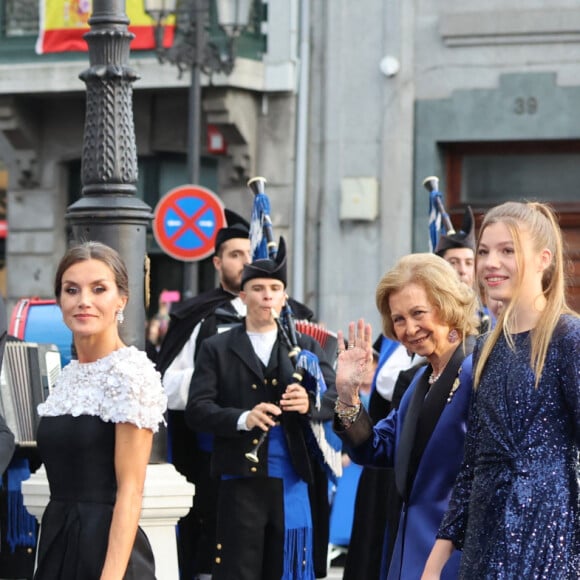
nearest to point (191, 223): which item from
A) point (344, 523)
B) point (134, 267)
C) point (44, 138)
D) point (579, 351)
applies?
point (344, 523)

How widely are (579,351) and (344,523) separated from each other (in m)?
8.22

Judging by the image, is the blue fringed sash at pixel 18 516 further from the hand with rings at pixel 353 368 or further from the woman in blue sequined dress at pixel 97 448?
the woman in blue sequined dress at pixel 97 448

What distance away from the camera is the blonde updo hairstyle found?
18.7ft

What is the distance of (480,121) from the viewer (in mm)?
18391

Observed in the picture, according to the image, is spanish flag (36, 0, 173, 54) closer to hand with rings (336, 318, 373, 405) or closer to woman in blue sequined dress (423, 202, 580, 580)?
hand with rings (336, 318, 373, 405)

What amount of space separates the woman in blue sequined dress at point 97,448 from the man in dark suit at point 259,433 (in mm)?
3039

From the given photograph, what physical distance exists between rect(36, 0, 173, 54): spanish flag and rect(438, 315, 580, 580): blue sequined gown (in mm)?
15512

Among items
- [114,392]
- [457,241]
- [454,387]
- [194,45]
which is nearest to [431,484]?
[454,387]

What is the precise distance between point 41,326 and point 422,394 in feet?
15.3

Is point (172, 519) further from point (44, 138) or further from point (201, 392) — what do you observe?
point (44, 138)

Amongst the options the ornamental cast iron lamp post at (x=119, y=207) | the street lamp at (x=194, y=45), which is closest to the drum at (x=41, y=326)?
the ornamental cast iron lamp post at (x=119, y=207)

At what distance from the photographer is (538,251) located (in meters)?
4.84

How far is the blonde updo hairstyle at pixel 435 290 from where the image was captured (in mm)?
5715

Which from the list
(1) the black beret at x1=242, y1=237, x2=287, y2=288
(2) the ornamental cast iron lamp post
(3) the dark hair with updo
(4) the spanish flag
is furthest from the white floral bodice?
(4) the spanish flag
